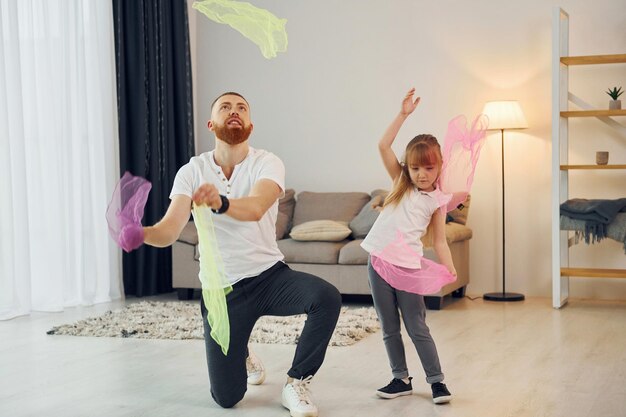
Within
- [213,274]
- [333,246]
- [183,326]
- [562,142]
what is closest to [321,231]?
[333,246]

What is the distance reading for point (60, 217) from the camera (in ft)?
Answer: 20.0

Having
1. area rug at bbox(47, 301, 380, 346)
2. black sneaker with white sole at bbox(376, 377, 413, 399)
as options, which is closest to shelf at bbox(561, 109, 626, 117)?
area rug at bbox(47, 301, 380, 346)

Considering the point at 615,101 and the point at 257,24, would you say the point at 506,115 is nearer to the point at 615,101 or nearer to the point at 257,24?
the point at 615,101

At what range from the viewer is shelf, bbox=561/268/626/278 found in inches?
233

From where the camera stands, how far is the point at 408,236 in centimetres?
347

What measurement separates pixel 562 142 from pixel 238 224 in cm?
340

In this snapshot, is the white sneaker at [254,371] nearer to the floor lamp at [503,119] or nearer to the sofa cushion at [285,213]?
the sofa cushion at [285,213]

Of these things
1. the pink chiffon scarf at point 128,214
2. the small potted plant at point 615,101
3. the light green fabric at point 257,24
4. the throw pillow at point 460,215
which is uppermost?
the light green fabric at point 257,24

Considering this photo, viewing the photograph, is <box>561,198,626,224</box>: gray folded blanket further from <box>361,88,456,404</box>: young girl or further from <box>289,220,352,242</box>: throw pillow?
<box>361,88,456,404</box>: young girl

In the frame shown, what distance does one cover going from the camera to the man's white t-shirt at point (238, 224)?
10.9 feet

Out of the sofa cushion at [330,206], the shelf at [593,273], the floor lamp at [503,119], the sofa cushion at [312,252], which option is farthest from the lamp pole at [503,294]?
the sofa cushion at [312,252]

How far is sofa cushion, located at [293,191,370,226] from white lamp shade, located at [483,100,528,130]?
1115 mm

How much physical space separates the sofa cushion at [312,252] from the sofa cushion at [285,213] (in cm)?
36

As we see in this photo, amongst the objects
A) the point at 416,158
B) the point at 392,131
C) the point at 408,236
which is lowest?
the point at 408,236
